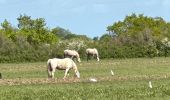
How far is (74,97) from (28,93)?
3.43 meters

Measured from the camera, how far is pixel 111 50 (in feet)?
297

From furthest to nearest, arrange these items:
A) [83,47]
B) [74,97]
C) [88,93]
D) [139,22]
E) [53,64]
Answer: [139,22]
[83,47]
[53,64]
[88,93]
[74,97]

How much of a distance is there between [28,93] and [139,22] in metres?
122

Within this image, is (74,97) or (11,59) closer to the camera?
(74,97)

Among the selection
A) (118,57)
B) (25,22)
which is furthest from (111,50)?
(25,22)

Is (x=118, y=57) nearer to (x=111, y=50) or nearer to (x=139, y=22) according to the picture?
(x=111, y=50)

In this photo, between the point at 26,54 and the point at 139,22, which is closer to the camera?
the point at 26,54

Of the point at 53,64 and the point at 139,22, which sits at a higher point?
the point at 139,22

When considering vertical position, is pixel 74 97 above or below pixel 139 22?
below

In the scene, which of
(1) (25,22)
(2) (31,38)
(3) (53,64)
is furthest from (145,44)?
(3) (53,64)

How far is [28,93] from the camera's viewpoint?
28.2 m

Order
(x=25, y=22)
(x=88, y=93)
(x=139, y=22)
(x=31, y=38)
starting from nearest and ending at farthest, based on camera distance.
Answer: (x=88, y=93) → (x=31, y=38) → (x=25, y=22) → (x=139, y=22)

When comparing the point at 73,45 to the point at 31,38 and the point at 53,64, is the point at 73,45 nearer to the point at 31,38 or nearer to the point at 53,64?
the point at 31,38

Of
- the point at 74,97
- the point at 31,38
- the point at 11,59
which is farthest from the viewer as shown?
the point at 31,38
